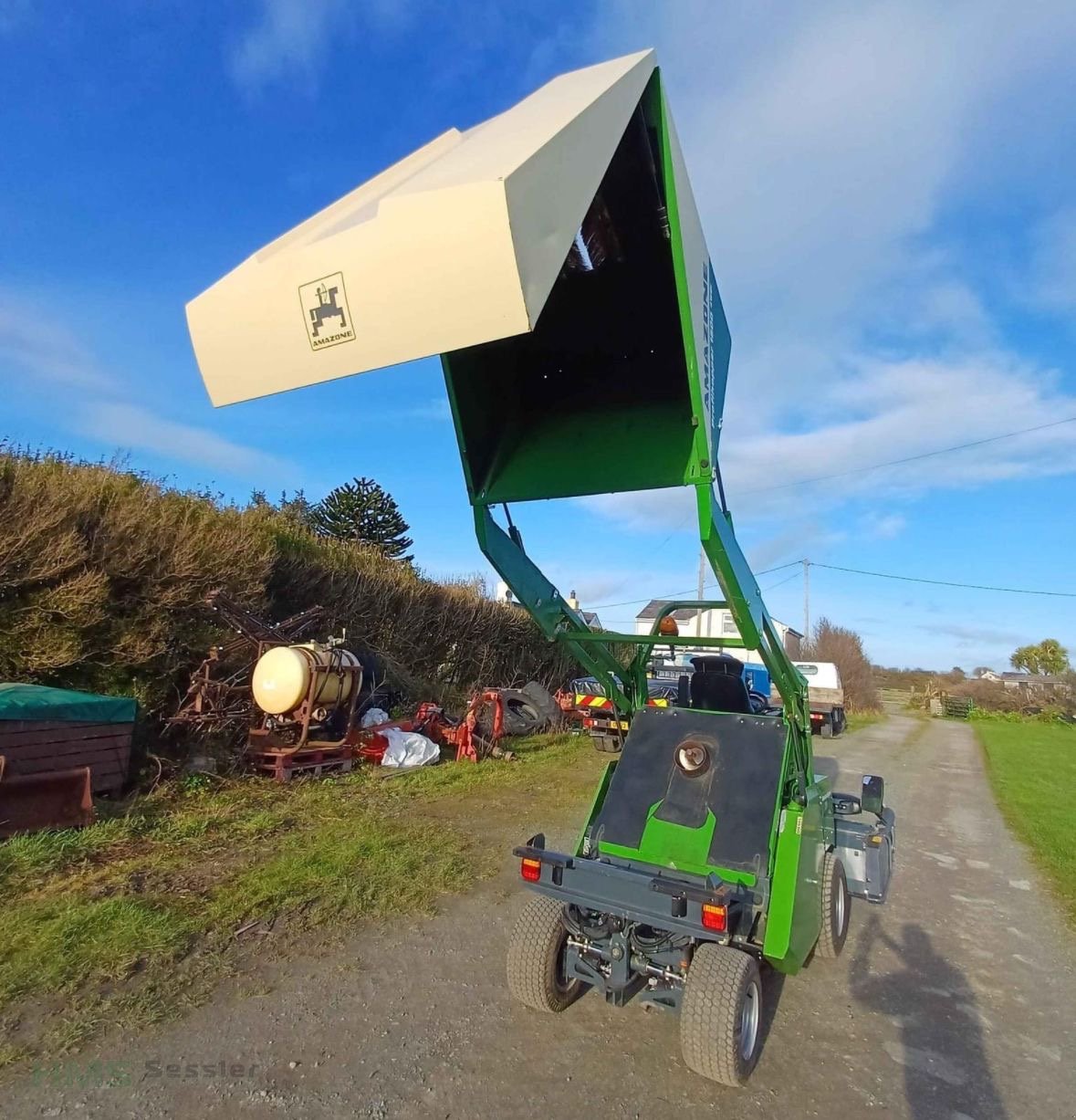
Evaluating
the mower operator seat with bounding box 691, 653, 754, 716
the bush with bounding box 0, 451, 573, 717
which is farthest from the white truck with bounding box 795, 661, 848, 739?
the mower operator seat with bounding box 691, 653, 754, 716

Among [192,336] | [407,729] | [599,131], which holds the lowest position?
[407,729]

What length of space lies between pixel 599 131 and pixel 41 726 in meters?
6.24

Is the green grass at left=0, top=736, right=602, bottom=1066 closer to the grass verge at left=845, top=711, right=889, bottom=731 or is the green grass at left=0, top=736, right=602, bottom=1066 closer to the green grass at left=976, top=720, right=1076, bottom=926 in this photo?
the green grass at left=976, top=720, right=1076, bottom=926

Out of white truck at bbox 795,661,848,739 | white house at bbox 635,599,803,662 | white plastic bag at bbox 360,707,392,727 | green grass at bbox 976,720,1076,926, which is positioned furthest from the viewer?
white truck at bbox 795,661,848,739

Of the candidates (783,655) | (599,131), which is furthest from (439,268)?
(783,655)

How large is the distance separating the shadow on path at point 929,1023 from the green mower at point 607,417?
15.3 inches

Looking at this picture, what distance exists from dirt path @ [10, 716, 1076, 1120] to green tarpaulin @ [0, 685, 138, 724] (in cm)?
348

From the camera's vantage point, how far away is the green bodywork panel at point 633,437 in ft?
11.0

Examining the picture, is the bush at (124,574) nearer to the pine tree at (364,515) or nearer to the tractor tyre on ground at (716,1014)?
the tractor tyre on ground at (716,1014)

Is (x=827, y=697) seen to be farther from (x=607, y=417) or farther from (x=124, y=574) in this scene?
(x=607, y=417)

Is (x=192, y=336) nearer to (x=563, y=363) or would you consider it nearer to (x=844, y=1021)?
(x=563, y=363)

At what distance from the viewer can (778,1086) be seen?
3.13m

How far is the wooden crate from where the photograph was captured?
5680mm

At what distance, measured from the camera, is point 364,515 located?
115ft
